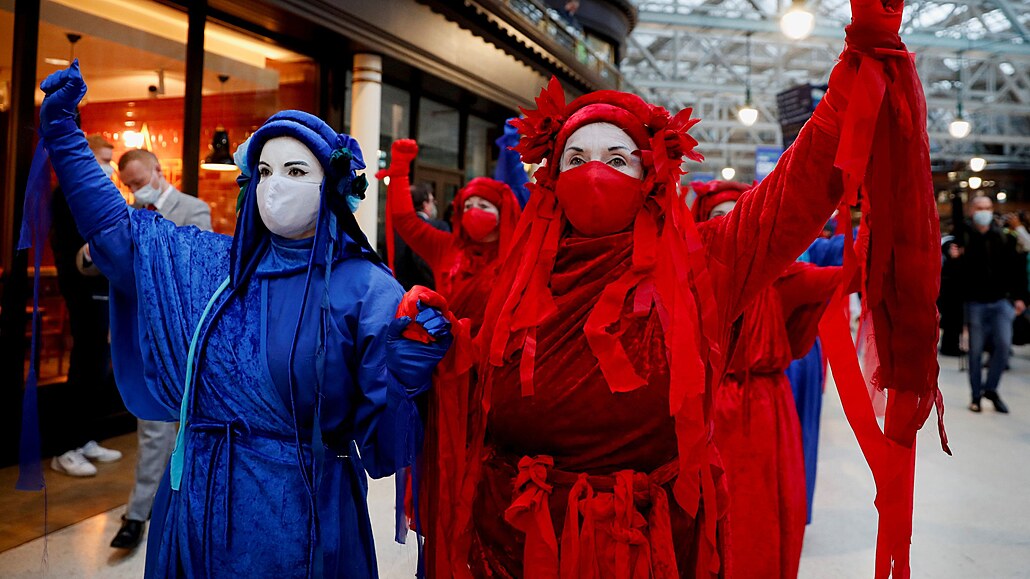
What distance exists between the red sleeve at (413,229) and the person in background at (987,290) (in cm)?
481

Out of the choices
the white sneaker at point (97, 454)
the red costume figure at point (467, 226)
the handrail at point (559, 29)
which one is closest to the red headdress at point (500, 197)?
the red costume figure at point (467, 226)

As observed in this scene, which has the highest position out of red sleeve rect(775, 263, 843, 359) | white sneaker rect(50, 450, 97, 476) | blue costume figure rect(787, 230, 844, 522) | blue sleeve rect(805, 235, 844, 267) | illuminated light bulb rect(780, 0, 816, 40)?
illuminated light bulb rect(780, 0, 816, 40)

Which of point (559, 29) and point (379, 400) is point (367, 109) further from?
point (379, 400)

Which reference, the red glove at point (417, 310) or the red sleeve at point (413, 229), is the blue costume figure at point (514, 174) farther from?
the red glove at point (417, 310)

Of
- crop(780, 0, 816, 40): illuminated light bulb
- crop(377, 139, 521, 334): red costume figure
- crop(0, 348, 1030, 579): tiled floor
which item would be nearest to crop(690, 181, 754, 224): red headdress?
crop(377, 139, 521, 334): red costume figure

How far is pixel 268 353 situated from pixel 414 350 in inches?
13.3

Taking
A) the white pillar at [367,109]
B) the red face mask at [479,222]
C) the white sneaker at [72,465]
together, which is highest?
the white pillar at [367,109]

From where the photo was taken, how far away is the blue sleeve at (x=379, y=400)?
1526mm

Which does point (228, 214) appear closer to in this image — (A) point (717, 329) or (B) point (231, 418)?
(B) point (231, 418)

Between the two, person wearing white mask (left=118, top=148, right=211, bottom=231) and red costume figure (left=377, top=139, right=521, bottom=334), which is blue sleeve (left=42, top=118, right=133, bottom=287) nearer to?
red costume figure (left=377, top=139, right=521, bottom=334)

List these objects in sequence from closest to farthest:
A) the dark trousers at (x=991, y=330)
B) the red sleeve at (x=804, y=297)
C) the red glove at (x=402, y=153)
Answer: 1. the red sleeve at (x=804, y=297)
2. the red glove at (x=402, y=153)
3. the dark trousers at (x=991, y=330)

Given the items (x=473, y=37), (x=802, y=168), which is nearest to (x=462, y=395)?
(x=802, y=168)

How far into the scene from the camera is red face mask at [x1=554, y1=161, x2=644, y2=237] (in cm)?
154

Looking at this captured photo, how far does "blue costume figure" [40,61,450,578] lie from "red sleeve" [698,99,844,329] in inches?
23.5
